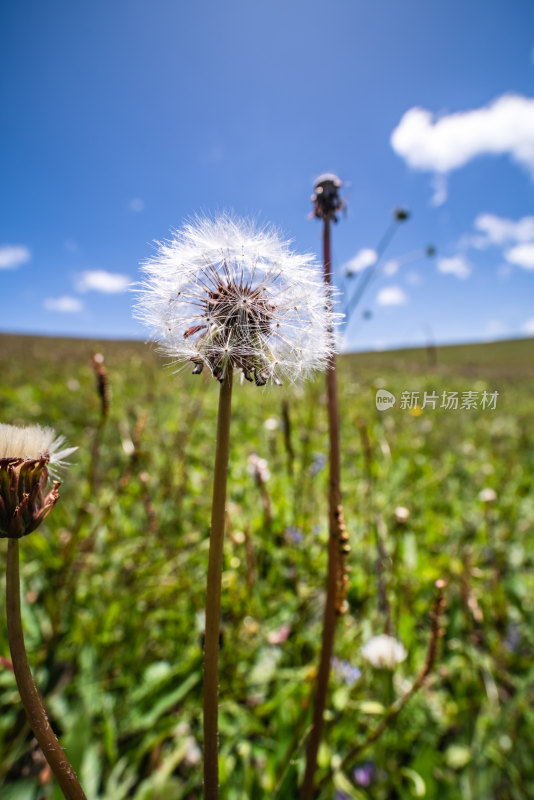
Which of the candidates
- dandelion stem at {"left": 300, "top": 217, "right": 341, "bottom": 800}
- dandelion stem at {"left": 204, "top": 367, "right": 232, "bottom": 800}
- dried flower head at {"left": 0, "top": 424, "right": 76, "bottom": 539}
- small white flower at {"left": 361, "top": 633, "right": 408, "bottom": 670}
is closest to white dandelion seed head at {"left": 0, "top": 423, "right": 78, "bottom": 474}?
dried flower head at {"left": 0, "top": 424, "right": 76, "bottom": 539}

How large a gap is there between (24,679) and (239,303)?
1.92ft

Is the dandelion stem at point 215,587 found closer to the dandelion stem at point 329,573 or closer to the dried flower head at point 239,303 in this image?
the dried flower head at point 239,303

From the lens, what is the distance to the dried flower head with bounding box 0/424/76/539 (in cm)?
58

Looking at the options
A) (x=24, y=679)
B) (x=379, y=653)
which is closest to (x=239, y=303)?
(x=24, y=679)

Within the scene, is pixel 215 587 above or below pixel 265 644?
above

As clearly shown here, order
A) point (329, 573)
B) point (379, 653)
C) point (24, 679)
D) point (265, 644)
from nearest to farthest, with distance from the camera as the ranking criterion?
point (24, 679)
point (329, 573)
point (379, 653)
point (265, 644)

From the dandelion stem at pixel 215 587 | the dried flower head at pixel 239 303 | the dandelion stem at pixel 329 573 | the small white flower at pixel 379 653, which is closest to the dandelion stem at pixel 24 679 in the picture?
the dandelion stem at pixel 215 587

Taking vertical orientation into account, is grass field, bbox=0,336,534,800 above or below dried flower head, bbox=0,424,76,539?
below

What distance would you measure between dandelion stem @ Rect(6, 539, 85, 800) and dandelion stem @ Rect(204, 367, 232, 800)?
7.3 inches

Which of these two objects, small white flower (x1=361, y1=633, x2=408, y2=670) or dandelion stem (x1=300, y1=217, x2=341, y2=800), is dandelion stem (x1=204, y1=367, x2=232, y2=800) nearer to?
dandelion stem (x1=300, y1=217, x2=341, y2=800)

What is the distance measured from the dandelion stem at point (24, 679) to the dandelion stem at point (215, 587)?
0.19 meters

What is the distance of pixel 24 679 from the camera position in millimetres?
510

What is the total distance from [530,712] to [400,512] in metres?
1.43

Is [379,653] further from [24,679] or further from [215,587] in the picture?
[24,679]
